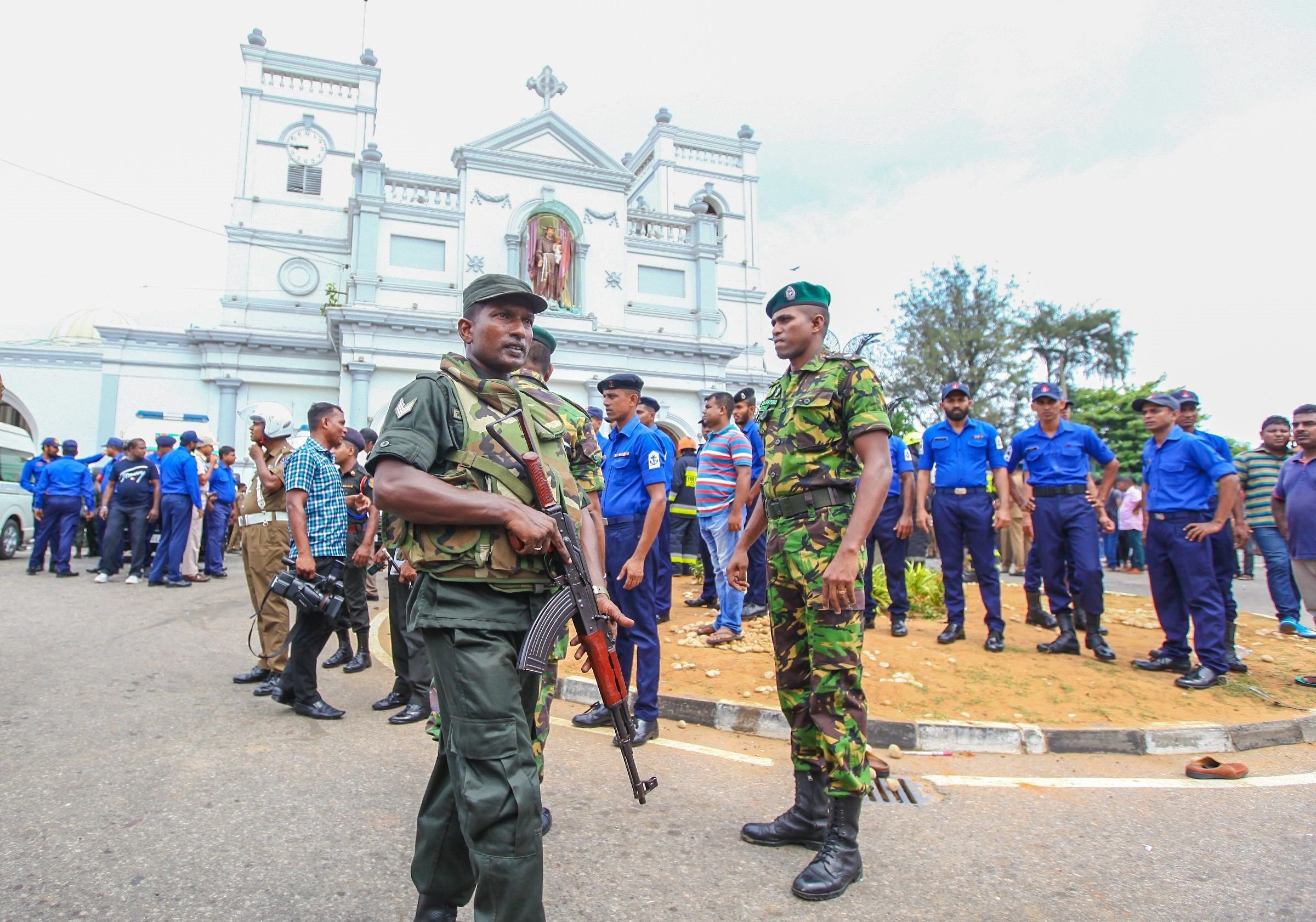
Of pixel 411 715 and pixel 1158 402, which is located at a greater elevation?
pixel 1158 402

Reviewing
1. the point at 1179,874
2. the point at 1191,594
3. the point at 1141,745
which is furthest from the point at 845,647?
the point at 1191,594

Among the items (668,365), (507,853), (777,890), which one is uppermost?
(668,365)

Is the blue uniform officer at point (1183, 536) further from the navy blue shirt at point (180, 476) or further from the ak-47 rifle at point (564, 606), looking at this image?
the navy blue shirt at point (180, 476)

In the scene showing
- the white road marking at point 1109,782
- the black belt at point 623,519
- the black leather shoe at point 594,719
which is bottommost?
the white road marking at point 1109,782

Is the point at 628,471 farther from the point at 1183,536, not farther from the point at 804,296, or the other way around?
the point at 1183,536

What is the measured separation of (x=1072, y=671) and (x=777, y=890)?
380 centimetres

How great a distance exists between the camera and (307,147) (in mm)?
25766

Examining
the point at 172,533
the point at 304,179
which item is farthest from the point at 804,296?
the point at 304,179

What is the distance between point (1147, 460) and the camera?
226 inches

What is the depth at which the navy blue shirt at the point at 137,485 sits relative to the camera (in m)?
10.3

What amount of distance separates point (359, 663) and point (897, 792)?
14.1ft

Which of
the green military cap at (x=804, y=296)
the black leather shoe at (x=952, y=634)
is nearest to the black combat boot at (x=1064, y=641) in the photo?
the black leather shoe at (x=952, y=634)

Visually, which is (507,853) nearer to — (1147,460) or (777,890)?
(777,890)

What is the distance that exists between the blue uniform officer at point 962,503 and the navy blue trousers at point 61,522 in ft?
37.9
